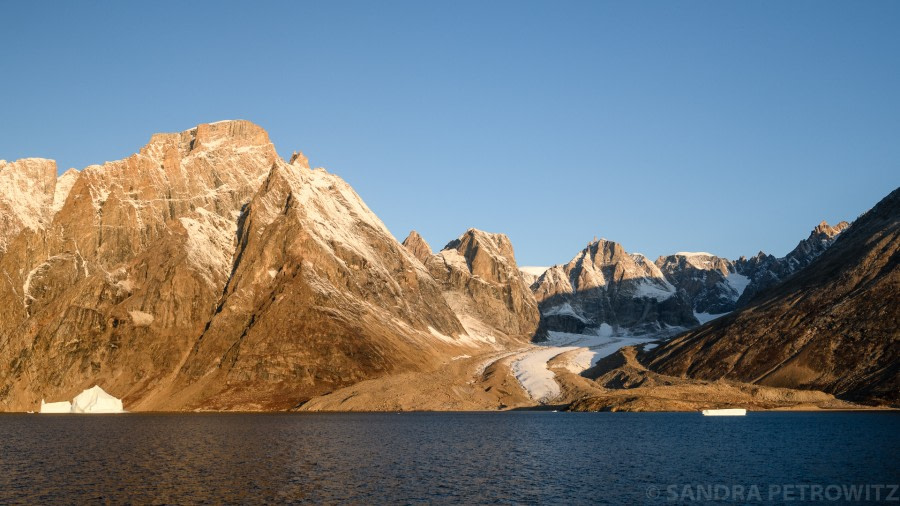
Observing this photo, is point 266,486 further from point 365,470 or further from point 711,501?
point 711,501

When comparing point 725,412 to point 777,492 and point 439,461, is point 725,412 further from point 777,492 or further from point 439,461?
point 777,492

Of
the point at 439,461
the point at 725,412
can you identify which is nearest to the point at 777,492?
the point at 439,461

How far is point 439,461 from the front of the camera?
96.7 metres

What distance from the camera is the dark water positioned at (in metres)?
72.8

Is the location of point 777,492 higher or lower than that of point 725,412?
lower

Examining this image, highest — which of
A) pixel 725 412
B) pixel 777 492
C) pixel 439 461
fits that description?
pixel 725 412

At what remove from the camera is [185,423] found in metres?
165

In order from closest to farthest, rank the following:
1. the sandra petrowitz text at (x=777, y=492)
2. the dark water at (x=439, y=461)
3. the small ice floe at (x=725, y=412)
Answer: the sandra petrowitz text at (x=777, y=492) → the dark water at (x=439, y=461) → the small ice floe at (x=725, y=412)

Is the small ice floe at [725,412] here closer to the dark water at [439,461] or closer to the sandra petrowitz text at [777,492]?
the dark water at [439,461]

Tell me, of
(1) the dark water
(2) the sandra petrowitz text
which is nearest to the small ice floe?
(1) the dark water

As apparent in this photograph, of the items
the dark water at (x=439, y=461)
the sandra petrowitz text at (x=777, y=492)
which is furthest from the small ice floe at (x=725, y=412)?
the sandra petrowitz text at (x=777, y=492)

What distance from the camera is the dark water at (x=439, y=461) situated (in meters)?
72.8

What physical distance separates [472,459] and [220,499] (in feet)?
120

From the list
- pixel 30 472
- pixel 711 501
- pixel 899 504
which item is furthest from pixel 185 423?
pixel 899 504
